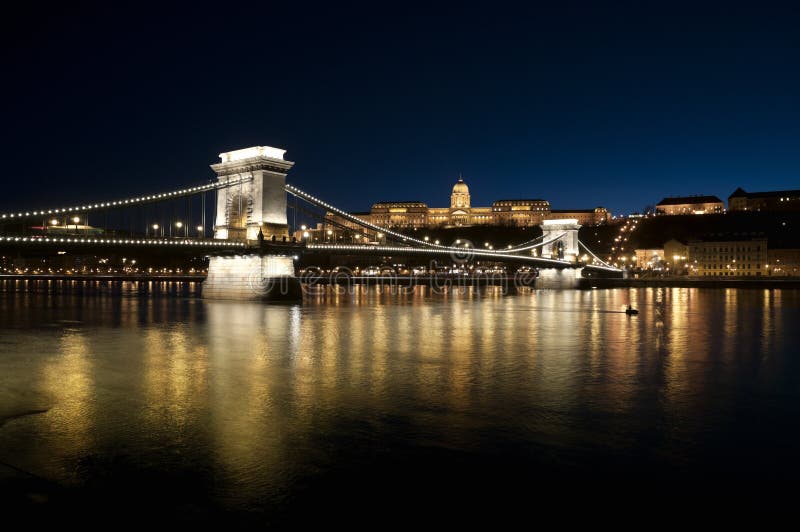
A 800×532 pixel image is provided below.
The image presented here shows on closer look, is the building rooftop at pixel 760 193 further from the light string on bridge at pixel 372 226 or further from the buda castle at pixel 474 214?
the light string on bridge at pixel 372 226

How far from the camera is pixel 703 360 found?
16.5m

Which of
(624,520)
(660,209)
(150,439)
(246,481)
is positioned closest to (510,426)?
(624,520)

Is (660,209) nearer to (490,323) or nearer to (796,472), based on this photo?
(490,323)

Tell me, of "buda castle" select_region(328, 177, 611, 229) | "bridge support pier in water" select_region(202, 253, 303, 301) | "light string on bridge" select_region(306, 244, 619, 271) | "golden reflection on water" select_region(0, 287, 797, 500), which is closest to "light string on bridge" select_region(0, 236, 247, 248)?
"bridge support pier in water" select_region(202, 253, 303, 301)

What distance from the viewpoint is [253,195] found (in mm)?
39375

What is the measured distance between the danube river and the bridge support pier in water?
61.9ft

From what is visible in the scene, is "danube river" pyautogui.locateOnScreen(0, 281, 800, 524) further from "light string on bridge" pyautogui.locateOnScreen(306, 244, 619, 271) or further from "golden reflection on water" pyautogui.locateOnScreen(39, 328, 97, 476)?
"light string on bridge" pyautogui.locateOnScreen(306, 244, 619, 271)

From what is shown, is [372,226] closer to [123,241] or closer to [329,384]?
[123,241]

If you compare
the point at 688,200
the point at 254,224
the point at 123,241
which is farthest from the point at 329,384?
the point at 688,200

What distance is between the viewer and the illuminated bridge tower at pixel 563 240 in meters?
83.9

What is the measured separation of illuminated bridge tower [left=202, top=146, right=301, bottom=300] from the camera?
1524 inches

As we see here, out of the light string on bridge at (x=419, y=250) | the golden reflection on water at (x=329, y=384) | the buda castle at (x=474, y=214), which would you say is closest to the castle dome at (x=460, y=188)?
the buda castle at (x=474, y=214)

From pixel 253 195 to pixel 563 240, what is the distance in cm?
5554

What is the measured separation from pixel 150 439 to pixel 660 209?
147m
